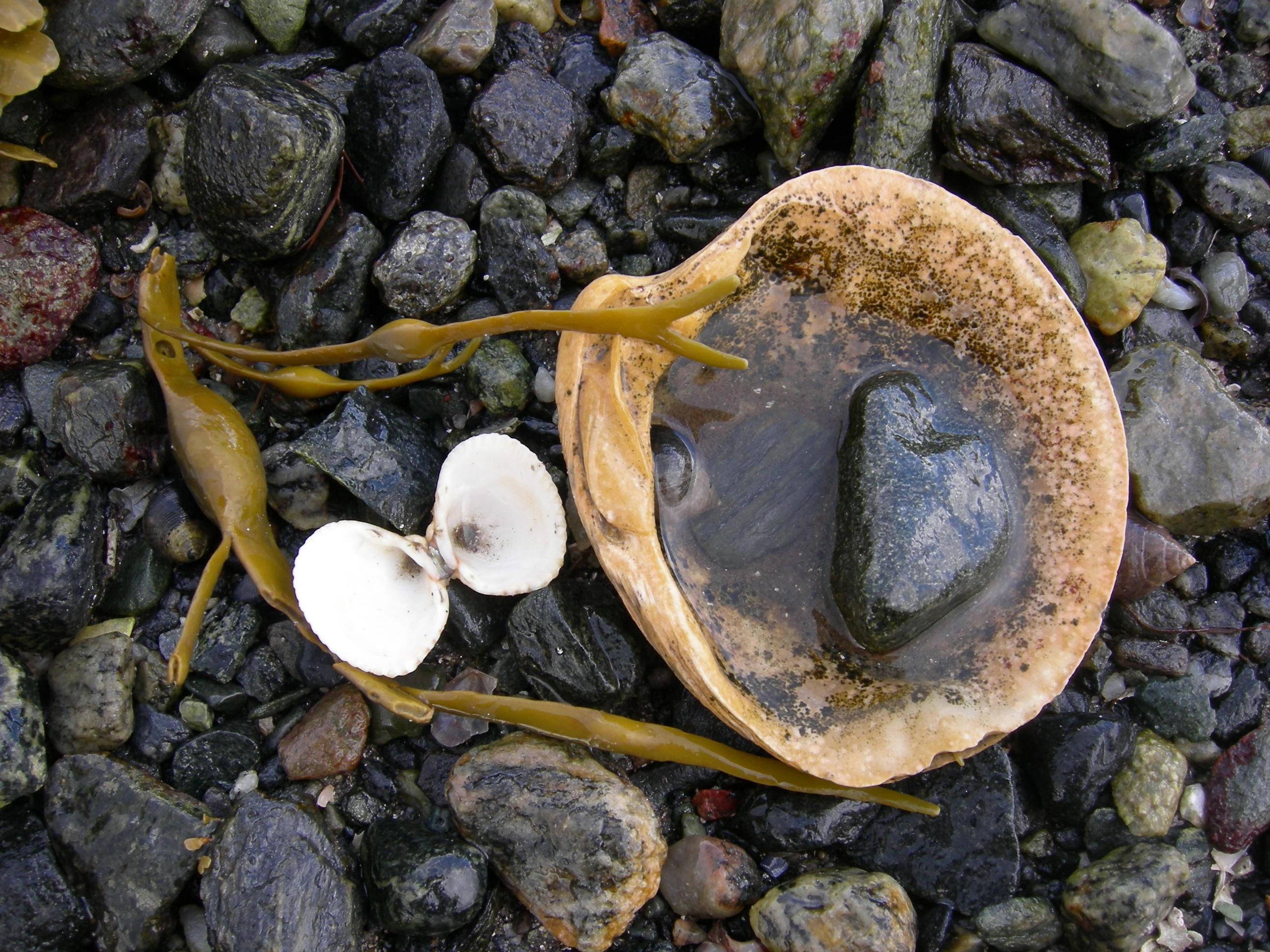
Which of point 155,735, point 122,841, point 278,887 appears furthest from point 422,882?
point 155,735

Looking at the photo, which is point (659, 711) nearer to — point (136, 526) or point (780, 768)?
point (780, 768)

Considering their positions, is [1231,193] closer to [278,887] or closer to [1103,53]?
[1103,53]

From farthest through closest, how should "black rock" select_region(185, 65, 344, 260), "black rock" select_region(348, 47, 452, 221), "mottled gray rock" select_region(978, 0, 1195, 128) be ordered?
"black rock" select_region(348, 47, 452, 221)
"mottled gray rock" select_region(978, 0, 1195, 128)
"black rock" select_region(185, 65, 344, 260)

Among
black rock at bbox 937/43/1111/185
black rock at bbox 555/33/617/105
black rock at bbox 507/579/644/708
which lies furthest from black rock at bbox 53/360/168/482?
black rock at bbox 937/43/1111/185

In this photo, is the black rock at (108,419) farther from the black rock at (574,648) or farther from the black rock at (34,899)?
the black rock at (574,648)

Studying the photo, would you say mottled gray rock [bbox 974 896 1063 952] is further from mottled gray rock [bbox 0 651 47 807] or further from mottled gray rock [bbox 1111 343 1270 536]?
mottled gray rock [bbox 0 651 47 807]
